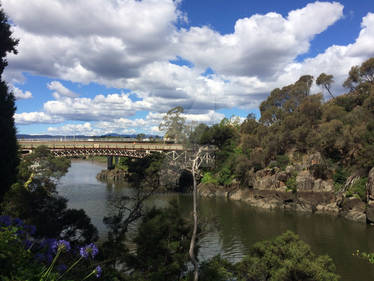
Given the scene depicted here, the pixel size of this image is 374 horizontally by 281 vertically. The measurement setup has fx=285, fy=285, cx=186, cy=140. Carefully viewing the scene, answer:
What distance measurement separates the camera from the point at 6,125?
11.2m

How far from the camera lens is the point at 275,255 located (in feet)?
38.1

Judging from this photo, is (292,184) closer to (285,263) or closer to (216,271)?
(285,263)

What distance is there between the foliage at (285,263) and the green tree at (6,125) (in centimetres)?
1004

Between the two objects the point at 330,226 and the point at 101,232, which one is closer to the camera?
the point at 101,232

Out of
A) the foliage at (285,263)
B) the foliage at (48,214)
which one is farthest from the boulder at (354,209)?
the foliage at (48,214)

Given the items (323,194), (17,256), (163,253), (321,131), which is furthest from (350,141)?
(17,256)

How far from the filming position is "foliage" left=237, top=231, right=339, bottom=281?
1039 centimetres

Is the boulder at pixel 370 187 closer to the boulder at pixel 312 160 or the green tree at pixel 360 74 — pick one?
the boulder at pixel 312 160

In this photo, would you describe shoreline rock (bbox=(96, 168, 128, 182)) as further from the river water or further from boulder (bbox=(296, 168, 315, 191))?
boulder (bbox=(296, 168, 315, 191))

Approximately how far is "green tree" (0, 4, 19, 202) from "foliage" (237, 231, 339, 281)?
395 inches

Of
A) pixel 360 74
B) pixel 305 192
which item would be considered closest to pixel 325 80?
pixel 360 74

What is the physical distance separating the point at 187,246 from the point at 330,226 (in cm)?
1906

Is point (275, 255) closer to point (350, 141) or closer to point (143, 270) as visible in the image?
point (143, 270)

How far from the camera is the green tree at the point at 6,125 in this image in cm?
1109
